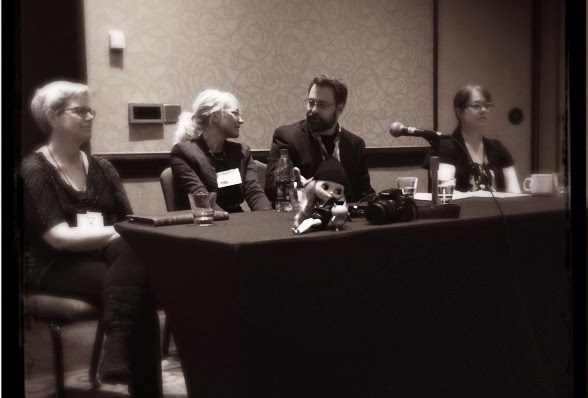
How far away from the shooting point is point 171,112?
3.84 metres

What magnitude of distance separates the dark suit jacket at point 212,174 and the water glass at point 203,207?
85 cm

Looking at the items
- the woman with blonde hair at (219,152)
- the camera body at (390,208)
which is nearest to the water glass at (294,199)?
the camera body at (390,208)

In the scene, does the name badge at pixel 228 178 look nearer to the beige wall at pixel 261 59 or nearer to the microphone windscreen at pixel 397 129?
the beige wall at pixel 261 59

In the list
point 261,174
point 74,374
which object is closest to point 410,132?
point 261,174

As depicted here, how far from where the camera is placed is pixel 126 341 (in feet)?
7.52

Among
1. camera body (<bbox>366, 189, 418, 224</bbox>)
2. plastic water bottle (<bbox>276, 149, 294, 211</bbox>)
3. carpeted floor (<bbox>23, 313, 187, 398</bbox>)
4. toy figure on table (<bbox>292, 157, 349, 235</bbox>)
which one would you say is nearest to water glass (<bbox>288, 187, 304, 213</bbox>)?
plastic water bottle (<bbox>276, 149, 294, 211</bbox>)

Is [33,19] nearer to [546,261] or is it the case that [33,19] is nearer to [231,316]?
[231,316]

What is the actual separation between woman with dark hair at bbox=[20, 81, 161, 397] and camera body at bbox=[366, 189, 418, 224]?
791mm

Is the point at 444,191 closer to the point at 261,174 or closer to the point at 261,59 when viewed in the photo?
the point at 261,174

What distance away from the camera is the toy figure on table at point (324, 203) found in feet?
6.56

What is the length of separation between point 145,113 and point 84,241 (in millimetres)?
1400

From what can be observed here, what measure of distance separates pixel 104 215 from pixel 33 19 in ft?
3.82

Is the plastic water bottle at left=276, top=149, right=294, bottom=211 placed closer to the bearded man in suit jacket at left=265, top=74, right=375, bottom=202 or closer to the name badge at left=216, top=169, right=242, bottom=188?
the name badge at left=216, top=169, right=242, bottom=188

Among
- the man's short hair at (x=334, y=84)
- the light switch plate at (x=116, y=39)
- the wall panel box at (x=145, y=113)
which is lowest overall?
the wall panel box at (x=145, y=113)
